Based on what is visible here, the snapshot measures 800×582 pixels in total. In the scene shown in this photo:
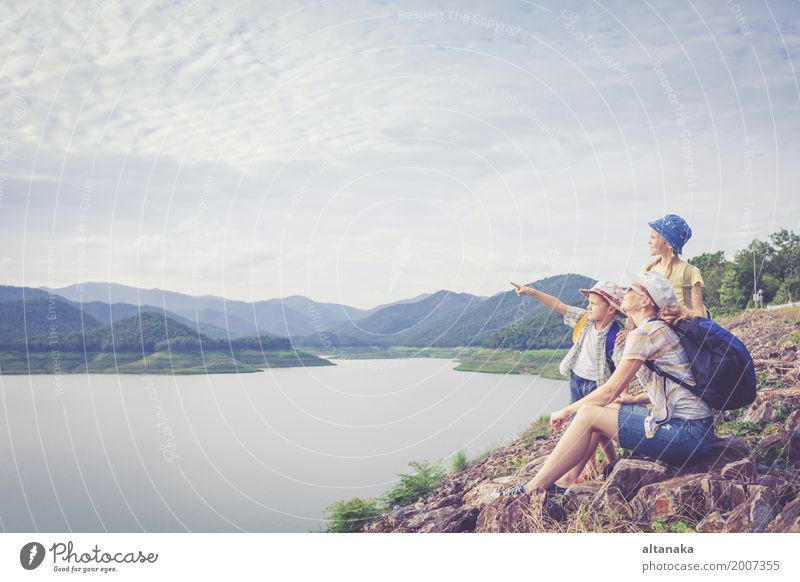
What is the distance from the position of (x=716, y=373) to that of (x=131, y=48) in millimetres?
6603

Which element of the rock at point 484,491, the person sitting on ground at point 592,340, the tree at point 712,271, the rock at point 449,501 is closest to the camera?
the person sitting on ground at point 592,340

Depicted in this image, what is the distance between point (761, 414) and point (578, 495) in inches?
70.8

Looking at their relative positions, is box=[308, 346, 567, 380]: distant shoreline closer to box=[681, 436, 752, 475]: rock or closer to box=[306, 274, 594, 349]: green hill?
box=[306, 274, 594, 349]: green hill

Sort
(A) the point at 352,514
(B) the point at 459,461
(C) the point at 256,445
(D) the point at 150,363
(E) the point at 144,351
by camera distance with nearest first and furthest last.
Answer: (A) the point at 352,514
(B) the point at 459,461
(C) the point at 256,445
(E) the point at 144,351
(D) the point at 150,363

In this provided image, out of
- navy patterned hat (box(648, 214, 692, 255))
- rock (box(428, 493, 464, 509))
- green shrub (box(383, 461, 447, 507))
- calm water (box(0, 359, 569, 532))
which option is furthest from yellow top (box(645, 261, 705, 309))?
calm water (box(0, 359, 569, 532))

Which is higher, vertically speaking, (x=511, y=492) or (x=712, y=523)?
(x=511, y=492)

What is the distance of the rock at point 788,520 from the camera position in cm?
498

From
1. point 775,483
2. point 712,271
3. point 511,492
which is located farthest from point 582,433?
point 712,271

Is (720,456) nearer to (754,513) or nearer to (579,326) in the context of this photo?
(754,513)

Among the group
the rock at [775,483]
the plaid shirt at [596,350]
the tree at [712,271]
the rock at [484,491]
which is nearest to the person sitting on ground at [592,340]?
the plaid shirt at [596,350]

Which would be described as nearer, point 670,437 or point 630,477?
point 670,437

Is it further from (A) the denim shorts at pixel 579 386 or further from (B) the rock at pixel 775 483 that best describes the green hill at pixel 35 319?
(B) the rock at pixel 775 483

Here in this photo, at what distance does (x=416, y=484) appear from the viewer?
21.4 ft

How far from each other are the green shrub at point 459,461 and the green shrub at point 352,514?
3.16ft
